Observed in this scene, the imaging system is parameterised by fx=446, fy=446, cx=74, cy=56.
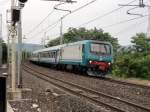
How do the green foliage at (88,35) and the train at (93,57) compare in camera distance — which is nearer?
the train at (93,57)

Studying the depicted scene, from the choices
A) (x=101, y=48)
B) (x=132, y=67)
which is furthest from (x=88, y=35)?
(x=101, y=48)

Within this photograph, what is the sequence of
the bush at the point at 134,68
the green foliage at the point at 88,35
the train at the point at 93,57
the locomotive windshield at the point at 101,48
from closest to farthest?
1. the train at the point at 93,57
2. the locomotive windshield at the point at 101,48
3. the bush at the point at 134,68
4. the green foliage at the point at 88,35

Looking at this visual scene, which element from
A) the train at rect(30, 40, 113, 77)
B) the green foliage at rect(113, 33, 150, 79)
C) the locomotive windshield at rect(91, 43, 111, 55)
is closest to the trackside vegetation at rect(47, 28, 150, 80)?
the green foliage at rect(113, 33, 150, 79)

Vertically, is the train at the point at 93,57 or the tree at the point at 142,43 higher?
the tree at the point at 142,43

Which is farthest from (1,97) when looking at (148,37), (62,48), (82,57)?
(148,37)

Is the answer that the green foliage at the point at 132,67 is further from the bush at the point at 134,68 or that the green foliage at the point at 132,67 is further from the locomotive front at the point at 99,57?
the locomotive front at the point at 99,57

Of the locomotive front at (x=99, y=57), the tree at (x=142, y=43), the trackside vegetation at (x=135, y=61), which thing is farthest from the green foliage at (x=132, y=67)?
the tree at (x=142, y=43)

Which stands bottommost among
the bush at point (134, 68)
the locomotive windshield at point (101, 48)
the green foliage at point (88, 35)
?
the bush at point (134, 68)

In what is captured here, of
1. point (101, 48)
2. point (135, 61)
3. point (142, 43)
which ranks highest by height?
point (142, 43)

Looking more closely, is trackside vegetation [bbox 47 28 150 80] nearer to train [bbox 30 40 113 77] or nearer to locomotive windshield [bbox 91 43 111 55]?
train [bbox 30 40 113 77]

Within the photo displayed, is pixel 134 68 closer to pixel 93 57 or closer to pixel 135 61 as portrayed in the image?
pixel 135 61

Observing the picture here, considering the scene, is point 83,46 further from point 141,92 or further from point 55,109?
point 55,109

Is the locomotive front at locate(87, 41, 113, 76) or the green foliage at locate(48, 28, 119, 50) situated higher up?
the green foliage at locate(48, 28, 119, 50)

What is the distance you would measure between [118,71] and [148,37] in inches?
414
